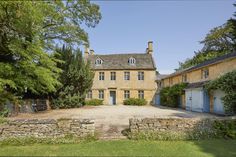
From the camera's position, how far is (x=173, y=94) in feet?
91.9

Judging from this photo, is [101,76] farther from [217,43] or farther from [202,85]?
[217,43]

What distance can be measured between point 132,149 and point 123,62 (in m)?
28.7

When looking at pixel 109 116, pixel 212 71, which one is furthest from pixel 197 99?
pixel 109 116

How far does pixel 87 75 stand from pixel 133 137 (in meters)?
16.5

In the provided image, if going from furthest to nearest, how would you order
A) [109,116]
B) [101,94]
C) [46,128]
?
[101,94] → [109,116] → [46,128]

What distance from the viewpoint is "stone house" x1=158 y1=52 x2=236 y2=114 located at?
18.6m

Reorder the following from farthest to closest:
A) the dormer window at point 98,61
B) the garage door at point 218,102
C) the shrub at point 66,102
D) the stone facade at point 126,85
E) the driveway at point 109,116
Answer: the dormer window at point 98,61
the stone facade at point 126,85
the shrub at point 66,102
the garage door at point 218,102
the driveway at point 109,116

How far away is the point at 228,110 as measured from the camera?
15.9 m

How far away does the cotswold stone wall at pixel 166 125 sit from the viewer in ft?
30.3

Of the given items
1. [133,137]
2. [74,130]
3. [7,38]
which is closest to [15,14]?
[7,38]

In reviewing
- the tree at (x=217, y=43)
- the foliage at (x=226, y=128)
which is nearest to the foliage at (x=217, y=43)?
the tree at (x=217, y=43)

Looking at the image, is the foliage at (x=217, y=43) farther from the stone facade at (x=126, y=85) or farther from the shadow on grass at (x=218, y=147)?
the shadow on grass at (x=218, y=147)

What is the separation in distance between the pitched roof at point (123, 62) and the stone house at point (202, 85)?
27.5ft

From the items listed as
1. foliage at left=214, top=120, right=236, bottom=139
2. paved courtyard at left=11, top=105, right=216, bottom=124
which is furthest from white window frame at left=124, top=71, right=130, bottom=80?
foliage at left=214, top=120, right=236, bottom=139
